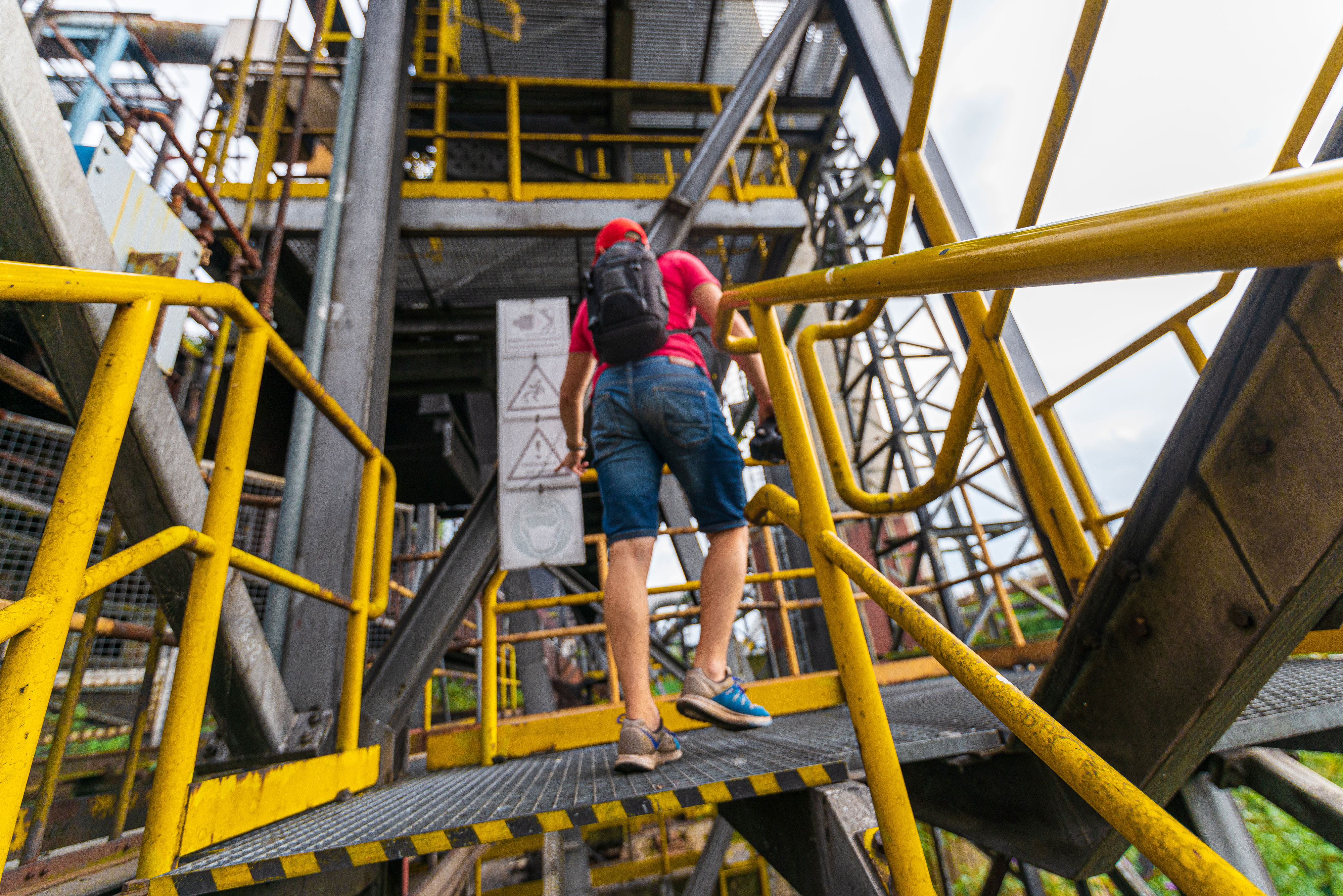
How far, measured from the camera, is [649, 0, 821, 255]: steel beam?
4117 millimetres

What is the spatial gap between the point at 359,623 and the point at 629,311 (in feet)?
4.65

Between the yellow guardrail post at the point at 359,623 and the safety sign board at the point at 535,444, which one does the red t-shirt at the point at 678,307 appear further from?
the safety sign board at the point at 535,444

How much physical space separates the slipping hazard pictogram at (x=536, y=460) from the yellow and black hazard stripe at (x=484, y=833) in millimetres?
2405

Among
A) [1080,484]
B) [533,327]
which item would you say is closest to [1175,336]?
[1080,484]

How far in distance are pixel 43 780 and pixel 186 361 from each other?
3.87 meters

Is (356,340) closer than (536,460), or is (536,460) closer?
(356,340)

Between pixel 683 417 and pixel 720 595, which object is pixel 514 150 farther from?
pixel 720 595

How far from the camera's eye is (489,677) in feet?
8.84

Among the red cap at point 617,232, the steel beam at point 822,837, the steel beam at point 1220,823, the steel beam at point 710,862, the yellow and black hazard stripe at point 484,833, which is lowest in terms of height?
the steel beam at point 710,862

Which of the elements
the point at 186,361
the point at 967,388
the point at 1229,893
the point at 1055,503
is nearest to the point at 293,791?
the point at 1229,893

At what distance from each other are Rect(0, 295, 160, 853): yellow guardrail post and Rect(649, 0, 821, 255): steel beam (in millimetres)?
3306

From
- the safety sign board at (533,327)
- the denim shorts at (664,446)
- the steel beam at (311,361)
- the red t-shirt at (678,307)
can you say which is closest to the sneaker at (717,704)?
the denim shorts at (664,446)

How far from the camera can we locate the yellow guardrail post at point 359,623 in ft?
6.64

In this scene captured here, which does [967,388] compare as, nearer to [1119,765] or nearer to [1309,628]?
[1309,628]
